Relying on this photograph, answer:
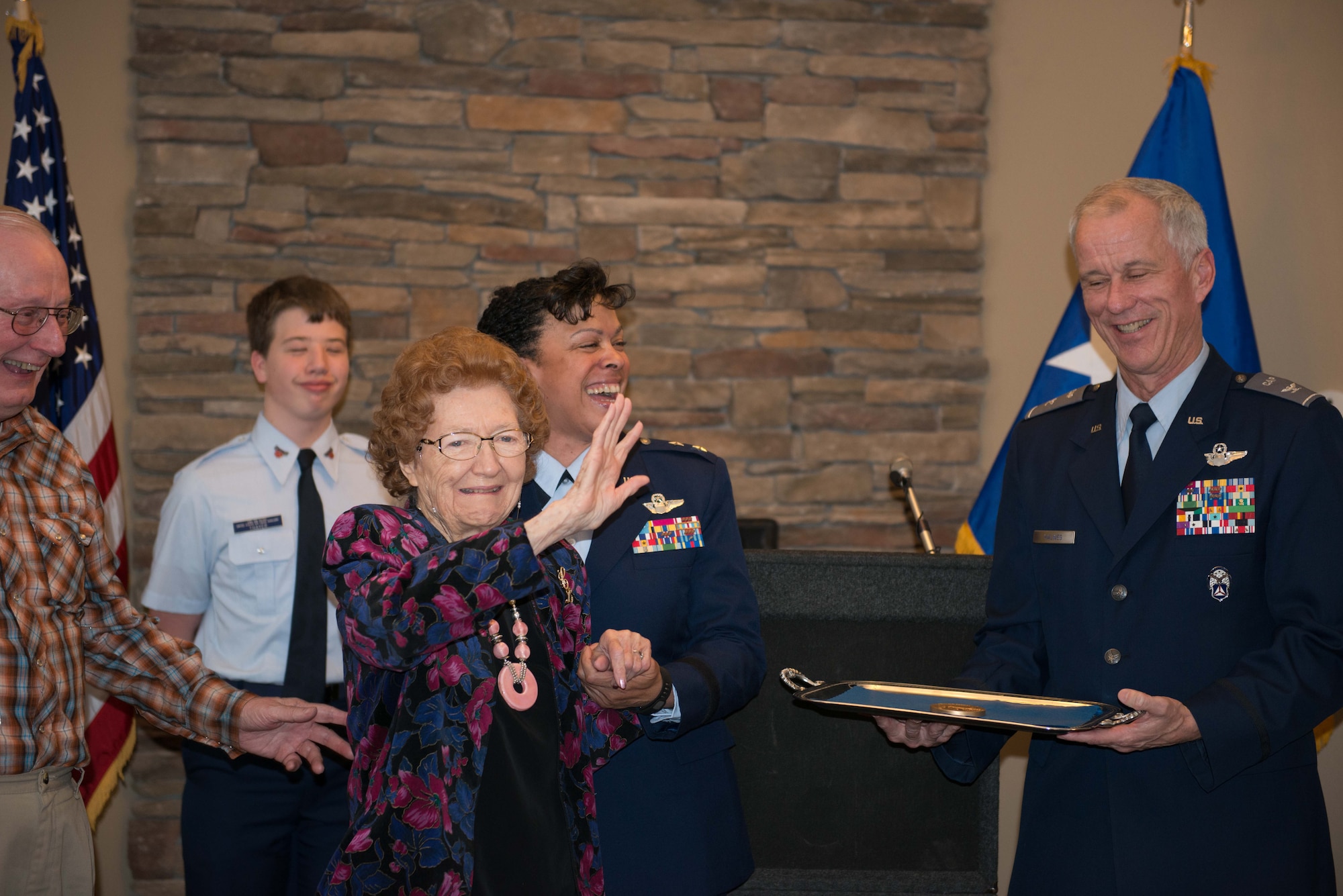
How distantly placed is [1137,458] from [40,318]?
203cm

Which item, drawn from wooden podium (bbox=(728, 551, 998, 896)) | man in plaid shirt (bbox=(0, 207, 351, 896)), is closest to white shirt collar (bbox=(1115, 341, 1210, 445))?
wooden podium (bbox=(728, 551, 998, 896))

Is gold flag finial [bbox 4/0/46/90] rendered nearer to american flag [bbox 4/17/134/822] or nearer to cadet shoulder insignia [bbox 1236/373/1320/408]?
american flag [bbox 4/17/134/822]

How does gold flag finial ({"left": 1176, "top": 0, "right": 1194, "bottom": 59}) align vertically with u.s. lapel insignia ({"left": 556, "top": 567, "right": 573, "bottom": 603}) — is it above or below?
above

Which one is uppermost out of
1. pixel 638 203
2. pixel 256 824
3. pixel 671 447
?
pixel 638 203

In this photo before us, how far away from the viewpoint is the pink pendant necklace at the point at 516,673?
154 cm

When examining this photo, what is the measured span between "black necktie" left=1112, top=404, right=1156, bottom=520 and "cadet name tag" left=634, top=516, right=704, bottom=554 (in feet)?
2.67

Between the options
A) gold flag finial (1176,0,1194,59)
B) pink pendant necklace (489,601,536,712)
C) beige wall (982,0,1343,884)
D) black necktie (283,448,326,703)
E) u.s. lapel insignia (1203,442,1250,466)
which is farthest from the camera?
beige wall (982,0,1343,884)

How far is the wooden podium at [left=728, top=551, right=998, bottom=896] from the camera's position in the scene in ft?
7.49

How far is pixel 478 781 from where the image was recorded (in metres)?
1.50

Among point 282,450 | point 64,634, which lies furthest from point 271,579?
point 64,634

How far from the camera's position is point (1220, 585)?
183 cm

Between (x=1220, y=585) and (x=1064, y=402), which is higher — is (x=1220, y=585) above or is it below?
below

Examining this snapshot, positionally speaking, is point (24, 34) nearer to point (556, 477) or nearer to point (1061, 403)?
point (556, 477)

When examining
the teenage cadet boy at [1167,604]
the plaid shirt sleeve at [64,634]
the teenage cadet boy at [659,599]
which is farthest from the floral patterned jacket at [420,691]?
the teenage cadet boy at [1167,604]
